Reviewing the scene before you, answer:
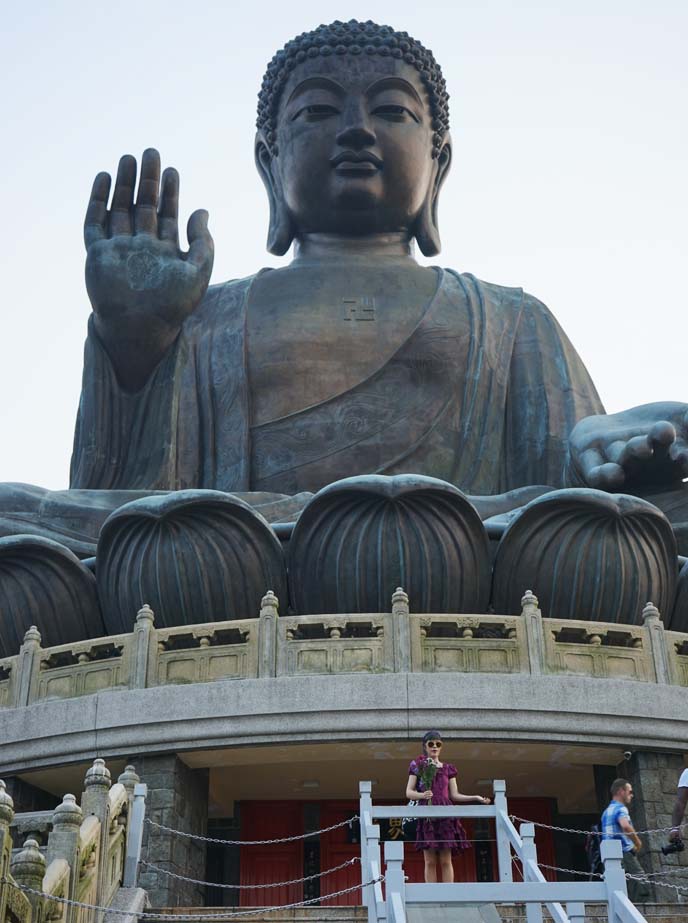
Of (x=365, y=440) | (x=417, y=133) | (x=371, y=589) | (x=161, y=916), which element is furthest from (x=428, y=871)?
(x=417, y=133)

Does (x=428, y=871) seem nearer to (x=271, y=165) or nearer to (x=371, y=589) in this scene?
(x=371, y=589)

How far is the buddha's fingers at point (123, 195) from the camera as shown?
41.2ft

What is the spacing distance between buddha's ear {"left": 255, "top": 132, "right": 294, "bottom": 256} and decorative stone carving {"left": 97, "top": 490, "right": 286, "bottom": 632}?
5.62m

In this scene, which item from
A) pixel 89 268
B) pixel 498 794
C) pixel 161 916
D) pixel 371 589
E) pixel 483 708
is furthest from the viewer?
pixel 89 268

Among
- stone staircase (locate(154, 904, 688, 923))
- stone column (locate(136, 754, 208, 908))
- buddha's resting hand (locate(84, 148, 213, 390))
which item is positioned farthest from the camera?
buddha's resting hand (locate(84, 148, 213, 390))

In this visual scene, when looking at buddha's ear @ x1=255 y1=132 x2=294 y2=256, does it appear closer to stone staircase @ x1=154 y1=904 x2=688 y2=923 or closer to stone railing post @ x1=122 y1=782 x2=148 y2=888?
stone railing post @ x1=122 y1=782 x2=148 y2=888

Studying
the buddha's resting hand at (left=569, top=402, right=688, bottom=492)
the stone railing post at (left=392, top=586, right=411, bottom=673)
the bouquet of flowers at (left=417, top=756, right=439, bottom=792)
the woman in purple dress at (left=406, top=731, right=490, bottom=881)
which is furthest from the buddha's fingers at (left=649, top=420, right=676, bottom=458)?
the bouquet of flowers at (left=417, top=756, right=439, bottom=792)

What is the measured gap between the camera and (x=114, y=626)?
10367 mm

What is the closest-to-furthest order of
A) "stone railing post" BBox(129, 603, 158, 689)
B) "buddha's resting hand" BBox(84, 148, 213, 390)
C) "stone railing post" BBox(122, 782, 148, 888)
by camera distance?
"stone railing post" BBox(122, 782, 148, 888)
"stone railing post" BBox(129, 603, 158, 689)
"buddha's resting hand" BBox(84, 148, 213, 390)

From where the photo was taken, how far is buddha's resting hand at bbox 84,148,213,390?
12.3m

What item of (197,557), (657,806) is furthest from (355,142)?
(657,806)

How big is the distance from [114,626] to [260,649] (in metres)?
1.90

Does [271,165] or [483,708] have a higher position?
[271,165]

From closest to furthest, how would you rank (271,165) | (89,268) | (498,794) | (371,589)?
(498,794), (371,589), (89,268), (271,165)
